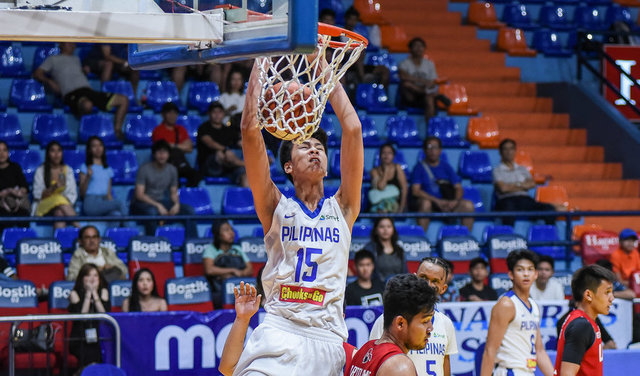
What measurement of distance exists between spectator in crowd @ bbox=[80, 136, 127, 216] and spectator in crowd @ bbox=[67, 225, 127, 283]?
1.01m

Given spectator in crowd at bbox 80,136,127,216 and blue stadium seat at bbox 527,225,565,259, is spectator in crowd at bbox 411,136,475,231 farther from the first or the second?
spectator in crowd at bbox 80,136,127,216

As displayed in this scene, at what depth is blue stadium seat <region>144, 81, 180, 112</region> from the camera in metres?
11.9

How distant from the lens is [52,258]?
9281 millimetres

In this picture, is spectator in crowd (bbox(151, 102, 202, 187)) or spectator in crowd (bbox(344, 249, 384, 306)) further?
spectator in crowd (bbox(151, 102, 202, 187))

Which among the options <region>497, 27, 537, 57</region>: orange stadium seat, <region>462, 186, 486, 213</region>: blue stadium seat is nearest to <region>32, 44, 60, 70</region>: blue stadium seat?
<region>462, 186, 486, 213</region>: blue stadium seat

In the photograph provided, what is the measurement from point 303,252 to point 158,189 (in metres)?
6.32

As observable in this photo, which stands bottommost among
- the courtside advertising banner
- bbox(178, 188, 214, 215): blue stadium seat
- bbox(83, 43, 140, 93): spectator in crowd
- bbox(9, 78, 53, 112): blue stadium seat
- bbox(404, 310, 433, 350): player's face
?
the courtside advertising banner

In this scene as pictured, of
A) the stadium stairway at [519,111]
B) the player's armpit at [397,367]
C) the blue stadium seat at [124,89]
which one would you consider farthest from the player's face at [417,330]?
Result: the stadium stairway at [519,111]

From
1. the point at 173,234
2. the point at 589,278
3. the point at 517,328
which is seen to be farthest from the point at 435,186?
the point at 589,278

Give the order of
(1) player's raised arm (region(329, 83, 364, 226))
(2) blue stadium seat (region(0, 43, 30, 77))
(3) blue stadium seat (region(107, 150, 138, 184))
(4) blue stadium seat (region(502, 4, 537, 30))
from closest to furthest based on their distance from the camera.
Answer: (1) player's raised arm (region(329, 83, 364, 226)), (3) blue stadium seat (region(107, 150, 138, 184)), (2) blue stadium seat (region(0, 43, 30, 77)), (4) blue stadium seat (region(502, 4, 537, 30))

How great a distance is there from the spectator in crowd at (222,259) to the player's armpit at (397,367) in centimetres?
545

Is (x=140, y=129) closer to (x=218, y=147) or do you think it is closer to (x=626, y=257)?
(x=218, y=147)

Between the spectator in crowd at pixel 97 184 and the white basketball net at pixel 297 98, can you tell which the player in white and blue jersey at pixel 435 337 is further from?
the spectator in crowd at pixel 97 184

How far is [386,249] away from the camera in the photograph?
966 centimetres
